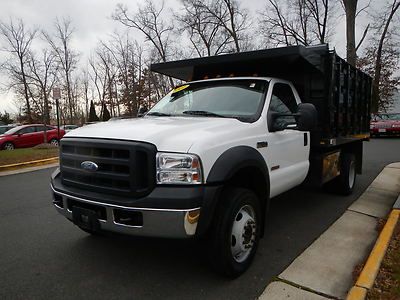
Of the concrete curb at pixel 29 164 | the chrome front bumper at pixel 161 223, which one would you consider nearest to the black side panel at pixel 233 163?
the chrome front bumper at pixel 161 223

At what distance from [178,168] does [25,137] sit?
1698cm

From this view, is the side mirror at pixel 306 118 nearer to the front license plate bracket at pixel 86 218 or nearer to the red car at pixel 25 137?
the front license plate bracket at pixel 86 218

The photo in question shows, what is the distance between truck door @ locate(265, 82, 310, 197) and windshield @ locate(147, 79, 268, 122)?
0.20 m

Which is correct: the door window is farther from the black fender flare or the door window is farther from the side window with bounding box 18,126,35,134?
the black fender flare

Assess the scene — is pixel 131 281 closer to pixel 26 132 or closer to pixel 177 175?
pixel 177 175

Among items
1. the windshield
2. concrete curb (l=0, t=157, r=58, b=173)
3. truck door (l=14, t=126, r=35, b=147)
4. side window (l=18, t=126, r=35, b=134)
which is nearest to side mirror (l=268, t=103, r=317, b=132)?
the windshield

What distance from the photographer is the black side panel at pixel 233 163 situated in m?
2.80

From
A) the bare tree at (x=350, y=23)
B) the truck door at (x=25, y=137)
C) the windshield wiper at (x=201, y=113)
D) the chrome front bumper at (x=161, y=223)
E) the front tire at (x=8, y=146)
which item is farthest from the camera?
the bare tree at (x=350, y=23)

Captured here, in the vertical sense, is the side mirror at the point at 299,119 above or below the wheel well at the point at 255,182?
above

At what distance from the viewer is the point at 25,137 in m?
17.2

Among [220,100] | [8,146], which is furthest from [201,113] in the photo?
[8,146]

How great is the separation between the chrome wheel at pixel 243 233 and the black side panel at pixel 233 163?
0.42 m

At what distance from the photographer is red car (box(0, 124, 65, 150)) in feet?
53.9

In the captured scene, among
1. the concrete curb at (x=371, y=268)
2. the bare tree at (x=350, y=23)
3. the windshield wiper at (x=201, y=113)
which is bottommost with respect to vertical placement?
the concrete curb at (x=371, y=268)
